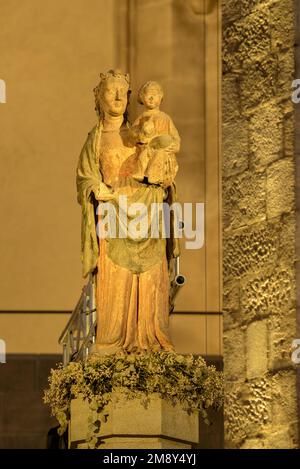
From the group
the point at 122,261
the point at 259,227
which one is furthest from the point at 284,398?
the point at 122,261

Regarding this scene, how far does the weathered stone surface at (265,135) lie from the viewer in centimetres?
1622

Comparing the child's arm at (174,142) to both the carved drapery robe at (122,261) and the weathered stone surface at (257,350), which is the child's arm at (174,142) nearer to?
the carved drapery robe at (122,261)

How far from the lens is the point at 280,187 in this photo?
52.7ft

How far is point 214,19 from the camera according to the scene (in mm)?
17312

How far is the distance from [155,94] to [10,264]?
3.35 meters

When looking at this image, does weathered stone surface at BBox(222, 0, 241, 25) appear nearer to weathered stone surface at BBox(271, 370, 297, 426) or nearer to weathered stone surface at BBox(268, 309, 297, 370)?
weathered stone surface at BBox(268, 309, 297, 370)

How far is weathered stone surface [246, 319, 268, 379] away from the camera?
1606 centimetres

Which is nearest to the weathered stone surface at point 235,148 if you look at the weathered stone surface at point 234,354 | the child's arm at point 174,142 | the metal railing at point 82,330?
the weathered stone surface at point 234,354

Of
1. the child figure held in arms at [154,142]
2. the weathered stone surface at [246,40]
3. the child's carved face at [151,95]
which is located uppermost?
the weathered stone surface at [246,40]

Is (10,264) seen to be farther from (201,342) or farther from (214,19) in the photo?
(214,19)

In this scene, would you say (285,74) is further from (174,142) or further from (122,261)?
(122,261)
